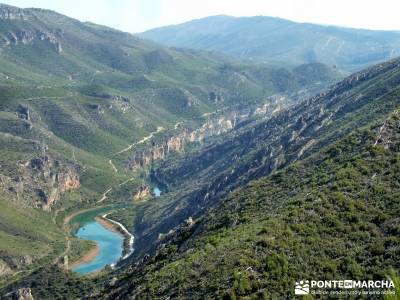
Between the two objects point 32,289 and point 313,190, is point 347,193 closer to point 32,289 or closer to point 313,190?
point 313,190

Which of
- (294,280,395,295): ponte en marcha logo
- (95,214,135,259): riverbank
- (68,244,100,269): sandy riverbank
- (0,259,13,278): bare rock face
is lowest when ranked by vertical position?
(294,280,395,295): ponte en marcha logo

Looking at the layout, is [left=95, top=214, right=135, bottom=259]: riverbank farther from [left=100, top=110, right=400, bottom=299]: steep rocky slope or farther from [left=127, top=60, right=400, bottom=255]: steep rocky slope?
[left=100, top=110, right=400, bottom=299]: steep rocky slope

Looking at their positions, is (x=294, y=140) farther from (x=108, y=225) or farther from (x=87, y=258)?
(x=108, y=225)

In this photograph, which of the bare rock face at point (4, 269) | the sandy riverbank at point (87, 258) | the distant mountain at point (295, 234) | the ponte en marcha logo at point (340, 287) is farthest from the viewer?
the sandy riverbank at point (87, 258)

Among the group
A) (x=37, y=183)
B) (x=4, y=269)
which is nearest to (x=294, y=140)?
(x=4, y=269)

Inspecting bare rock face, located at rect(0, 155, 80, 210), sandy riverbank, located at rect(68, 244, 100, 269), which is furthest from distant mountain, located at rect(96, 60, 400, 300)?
bare rock face, located at rect(0, 155, 80, 210)

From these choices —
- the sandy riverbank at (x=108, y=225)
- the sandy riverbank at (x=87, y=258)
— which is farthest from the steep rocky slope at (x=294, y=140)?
the sandy riverbank at (x=87, y=258)

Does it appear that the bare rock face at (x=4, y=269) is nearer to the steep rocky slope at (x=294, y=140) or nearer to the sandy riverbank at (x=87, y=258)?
the sandy riverbank at (x=87, y=258)
